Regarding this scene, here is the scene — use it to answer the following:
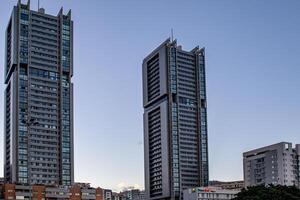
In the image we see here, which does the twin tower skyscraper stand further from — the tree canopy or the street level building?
the tree canopy

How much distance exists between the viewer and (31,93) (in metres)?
176

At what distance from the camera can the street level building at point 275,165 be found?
161875 mm

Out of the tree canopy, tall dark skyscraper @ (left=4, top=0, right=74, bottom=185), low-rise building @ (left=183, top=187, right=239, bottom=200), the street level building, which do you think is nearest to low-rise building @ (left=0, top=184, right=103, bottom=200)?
tall dark skyscraper @ (left=4, top=0, right=74, bottom=185)

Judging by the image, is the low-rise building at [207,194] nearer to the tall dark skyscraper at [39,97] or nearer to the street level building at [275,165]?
the street level building at [275,165]

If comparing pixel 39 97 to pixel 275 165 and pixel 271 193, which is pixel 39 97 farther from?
pixel 271 193

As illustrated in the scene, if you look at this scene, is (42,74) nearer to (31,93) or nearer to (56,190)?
(31,93)

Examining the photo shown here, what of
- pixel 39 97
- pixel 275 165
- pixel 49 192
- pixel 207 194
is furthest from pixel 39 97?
pixel 275 165

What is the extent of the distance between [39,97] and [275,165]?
78796 mm

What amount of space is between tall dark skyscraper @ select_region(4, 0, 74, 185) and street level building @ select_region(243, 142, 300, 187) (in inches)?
2340

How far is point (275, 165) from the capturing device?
163 metres

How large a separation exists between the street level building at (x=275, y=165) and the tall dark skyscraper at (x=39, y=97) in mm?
59433

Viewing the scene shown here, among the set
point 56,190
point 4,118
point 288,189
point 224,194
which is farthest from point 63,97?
point 288,189

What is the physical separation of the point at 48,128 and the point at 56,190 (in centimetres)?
2582

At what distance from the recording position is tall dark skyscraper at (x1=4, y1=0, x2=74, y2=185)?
169625 mm
